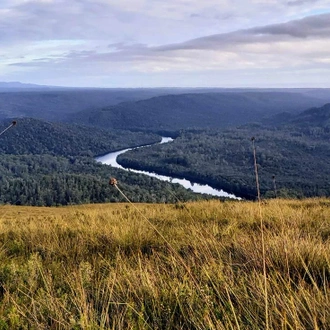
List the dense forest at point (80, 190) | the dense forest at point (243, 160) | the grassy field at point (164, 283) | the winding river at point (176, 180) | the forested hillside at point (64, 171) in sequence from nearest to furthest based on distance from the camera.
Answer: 1. the grassy field at point (164, 283)
2. the dense forest at point (80, 190)
3. the forested hillside at point (64, 171)
4. the winding river at point (176, 180)
5. the dense forest at point (243, 160)

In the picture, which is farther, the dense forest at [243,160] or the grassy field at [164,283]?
the dense forest at [243,160]

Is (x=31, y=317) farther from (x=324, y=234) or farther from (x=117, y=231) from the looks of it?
(x=324, y=234)

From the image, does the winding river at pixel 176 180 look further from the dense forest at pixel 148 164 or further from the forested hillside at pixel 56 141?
the forested hillside at pixel 56 141

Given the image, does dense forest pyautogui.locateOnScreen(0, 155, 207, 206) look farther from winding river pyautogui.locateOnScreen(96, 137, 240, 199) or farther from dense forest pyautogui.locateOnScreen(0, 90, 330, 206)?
winding river pyautogui.locateOnScreen(96, 137, 240, 199)

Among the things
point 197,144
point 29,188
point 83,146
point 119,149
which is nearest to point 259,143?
point 197,144

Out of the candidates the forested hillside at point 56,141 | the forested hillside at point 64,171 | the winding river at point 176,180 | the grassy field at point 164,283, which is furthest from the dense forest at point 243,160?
the grassy field at point 164,283

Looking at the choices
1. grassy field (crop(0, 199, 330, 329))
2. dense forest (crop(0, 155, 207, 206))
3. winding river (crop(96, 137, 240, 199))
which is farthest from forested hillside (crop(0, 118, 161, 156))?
grassy field (crop(0, 199, 330, 329))

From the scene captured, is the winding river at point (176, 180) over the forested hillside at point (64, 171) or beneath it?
beneath
